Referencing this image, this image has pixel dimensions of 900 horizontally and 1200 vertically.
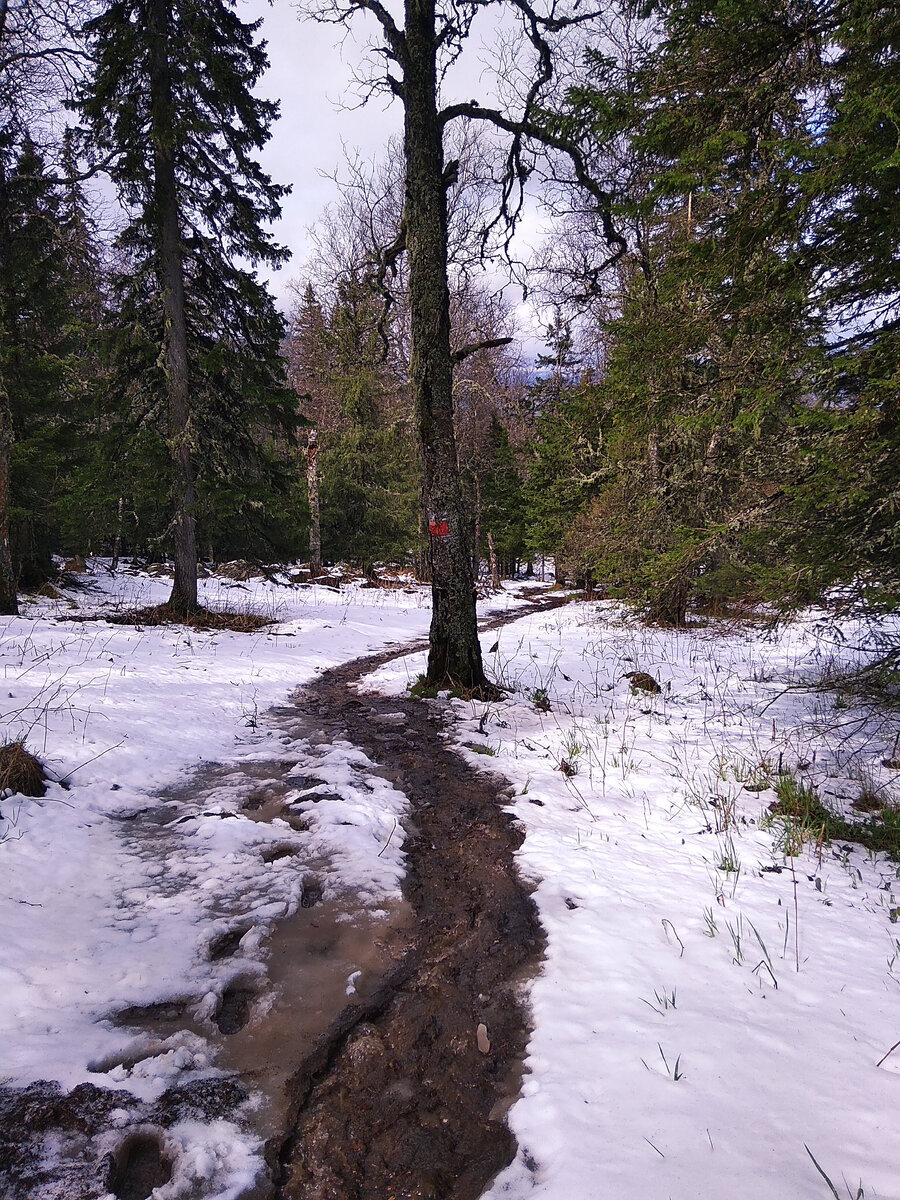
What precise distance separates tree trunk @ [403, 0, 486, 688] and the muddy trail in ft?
12.0

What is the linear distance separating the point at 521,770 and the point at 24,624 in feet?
27.7

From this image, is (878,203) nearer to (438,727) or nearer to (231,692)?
(438,727)

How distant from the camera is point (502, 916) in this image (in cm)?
275

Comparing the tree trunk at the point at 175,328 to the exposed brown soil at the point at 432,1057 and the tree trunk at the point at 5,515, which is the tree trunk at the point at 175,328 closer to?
the tree trunk at the point at 5,515

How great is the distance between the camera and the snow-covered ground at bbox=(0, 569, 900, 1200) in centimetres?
157

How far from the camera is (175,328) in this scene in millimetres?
10633

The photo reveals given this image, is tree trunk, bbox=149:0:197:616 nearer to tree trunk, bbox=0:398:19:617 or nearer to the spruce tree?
the spruce tree

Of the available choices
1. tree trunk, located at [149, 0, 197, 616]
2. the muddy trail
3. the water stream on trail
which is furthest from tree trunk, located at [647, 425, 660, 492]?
the water stream on trail

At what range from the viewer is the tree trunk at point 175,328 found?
32.1ft

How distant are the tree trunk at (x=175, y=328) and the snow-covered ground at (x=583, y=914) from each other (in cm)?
505

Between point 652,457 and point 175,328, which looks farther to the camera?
point 652,457

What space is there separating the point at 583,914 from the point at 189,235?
1343 centimetres

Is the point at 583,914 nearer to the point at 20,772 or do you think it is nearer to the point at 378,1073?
the point at 378,1073

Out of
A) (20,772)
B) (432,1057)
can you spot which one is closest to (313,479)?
(20,772)
